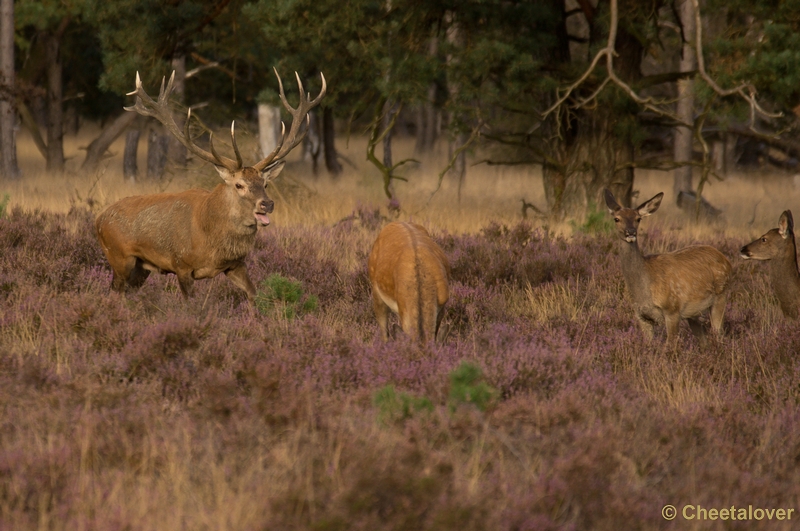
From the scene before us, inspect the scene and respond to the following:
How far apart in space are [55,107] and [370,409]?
18427 mm

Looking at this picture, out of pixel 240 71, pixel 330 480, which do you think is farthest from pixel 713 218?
pixel 240 71

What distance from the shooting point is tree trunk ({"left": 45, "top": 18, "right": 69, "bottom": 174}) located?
20.1 m

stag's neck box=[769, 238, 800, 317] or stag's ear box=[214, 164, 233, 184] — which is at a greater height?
stag's ear box=[214, 164, 233, 184]

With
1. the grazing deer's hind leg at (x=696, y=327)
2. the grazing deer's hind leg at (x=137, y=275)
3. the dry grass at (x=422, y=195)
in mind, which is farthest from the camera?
the dry grass at (x=422, y=195)

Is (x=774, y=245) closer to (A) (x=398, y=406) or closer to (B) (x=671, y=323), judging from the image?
(B) (x=671, y=323)

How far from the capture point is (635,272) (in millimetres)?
6645

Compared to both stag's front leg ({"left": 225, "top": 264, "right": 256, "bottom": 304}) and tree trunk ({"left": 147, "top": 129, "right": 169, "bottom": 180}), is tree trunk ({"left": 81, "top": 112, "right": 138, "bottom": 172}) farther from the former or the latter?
stag's front leg ({"left": 225, "top": 264, "right": 256, "bottom": 304})

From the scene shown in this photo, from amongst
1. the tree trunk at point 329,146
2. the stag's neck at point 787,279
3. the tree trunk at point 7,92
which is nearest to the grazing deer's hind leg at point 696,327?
the stag's neck at point 787,279

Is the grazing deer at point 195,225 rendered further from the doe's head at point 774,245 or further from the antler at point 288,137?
the doe's head at point 774,245

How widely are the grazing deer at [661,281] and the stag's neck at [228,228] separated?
2738 millimetres

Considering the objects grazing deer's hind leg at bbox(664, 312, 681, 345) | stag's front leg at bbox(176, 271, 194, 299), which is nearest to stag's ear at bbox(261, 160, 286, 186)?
stag's front leg at bbox(176, 271, 194, 299)

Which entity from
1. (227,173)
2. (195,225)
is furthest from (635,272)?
(195,225)

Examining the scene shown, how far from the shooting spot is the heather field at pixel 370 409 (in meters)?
A: 3.40

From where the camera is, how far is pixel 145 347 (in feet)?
16.7
